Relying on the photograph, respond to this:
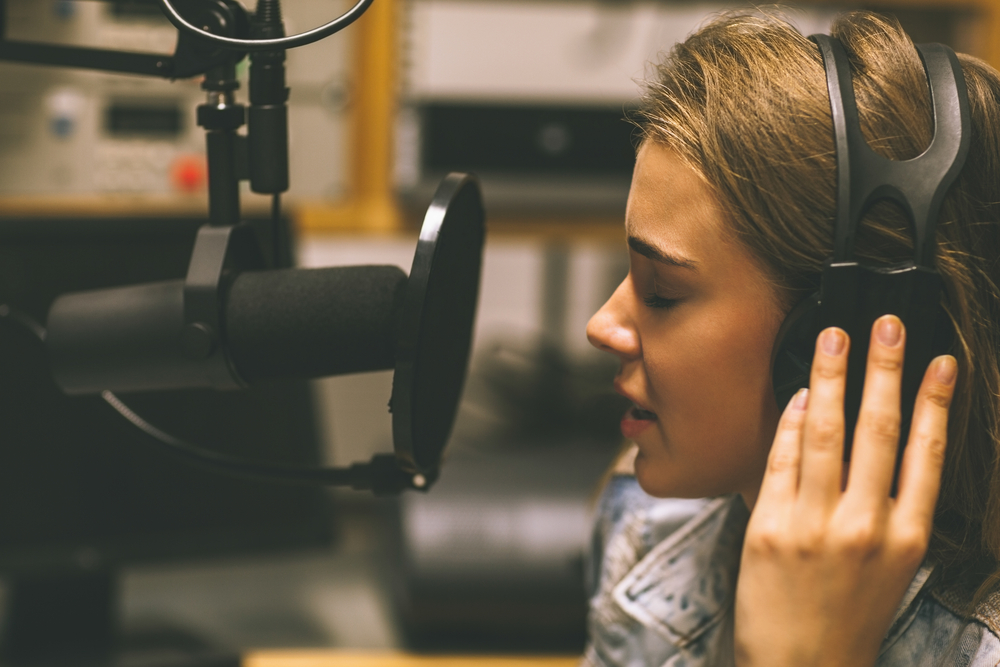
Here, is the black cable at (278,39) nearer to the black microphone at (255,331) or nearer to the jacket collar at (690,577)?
the black microphone at (255,331)

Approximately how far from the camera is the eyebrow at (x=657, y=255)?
0.60m

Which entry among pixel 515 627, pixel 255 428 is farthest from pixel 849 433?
pixel 255 428

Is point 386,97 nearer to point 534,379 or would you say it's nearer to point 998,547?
point 534,379

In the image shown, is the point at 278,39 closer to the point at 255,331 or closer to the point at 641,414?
the point at 255,331

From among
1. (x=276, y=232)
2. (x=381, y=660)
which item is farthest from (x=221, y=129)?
(x=381, y=660)

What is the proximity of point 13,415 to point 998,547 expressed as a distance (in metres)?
0.93

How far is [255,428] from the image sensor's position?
3.53 feet

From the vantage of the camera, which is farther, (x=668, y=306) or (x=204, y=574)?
(x=204, y=574)

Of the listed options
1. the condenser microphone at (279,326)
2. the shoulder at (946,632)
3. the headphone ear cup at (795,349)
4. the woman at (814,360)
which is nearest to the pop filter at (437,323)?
the condenser microphone at (279,326)

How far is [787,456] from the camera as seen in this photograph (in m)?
0.56

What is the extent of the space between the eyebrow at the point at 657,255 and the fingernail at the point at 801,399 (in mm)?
104

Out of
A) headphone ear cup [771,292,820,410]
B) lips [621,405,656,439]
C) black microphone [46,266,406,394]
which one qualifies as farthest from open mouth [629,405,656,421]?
black microphone [46,266,406,394]

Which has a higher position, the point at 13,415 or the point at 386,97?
the point at 386,97

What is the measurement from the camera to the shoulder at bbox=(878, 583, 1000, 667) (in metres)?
0.60
